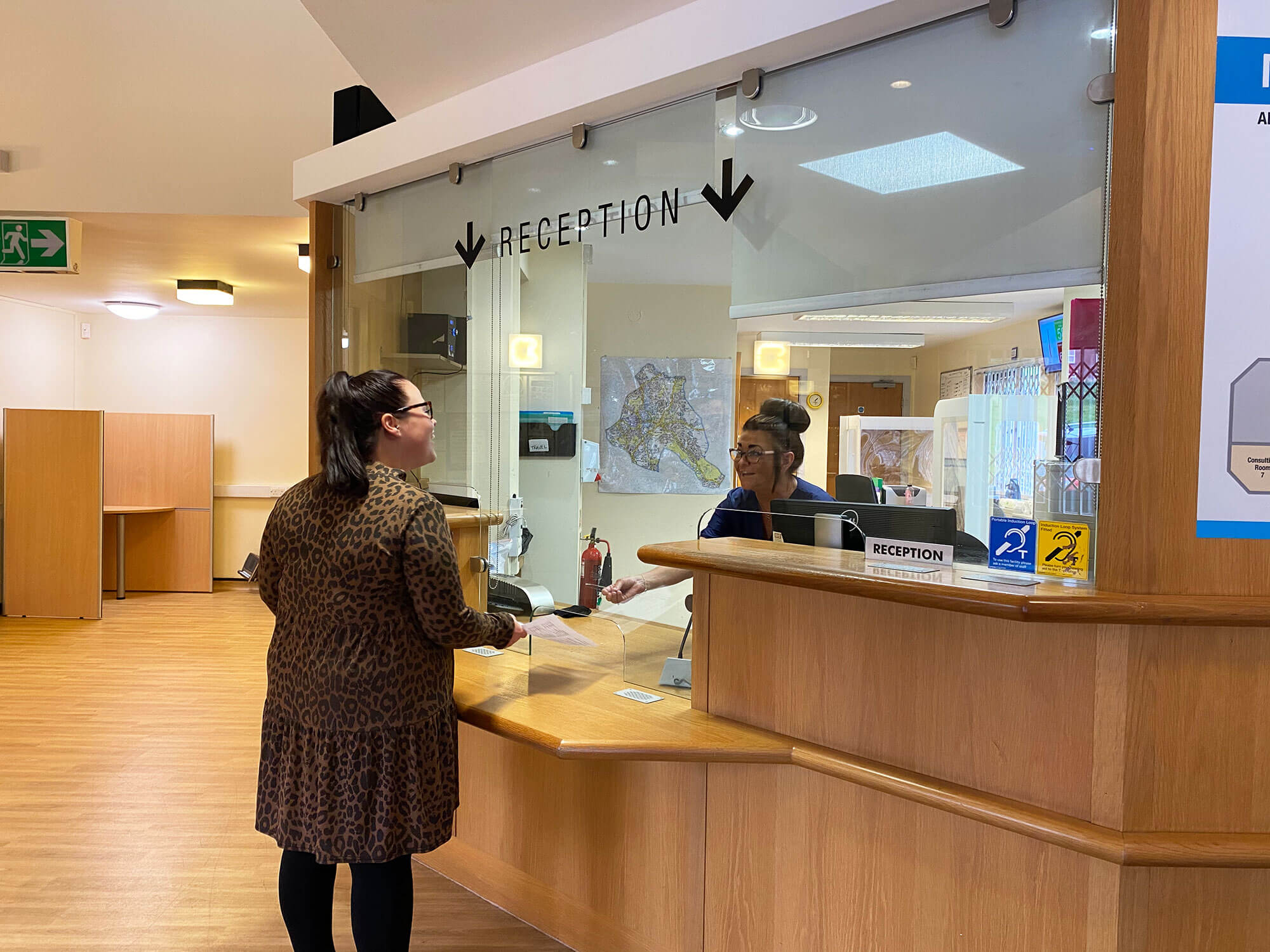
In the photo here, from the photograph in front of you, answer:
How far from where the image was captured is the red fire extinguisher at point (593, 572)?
3.01 meters

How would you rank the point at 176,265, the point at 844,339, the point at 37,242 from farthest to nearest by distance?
the point at 176,265 < the point at 37,242 < the point at 844,339

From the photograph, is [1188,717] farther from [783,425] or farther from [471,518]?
[471,518]

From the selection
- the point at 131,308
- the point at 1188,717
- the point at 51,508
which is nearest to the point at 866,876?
the point at 1188,717

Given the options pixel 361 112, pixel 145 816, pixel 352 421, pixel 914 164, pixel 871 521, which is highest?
pixel 361 112

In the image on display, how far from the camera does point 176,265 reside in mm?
6699

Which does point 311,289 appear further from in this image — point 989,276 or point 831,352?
point 989,276

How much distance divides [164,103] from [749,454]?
4425 millimetres

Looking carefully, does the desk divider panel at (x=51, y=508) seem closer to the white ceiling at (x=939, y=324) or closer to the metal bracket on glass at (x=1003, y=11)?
the white ceiling at (x=939, y=324)

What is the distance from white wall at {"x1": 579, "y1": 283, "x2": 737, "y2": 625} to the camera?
2.68m

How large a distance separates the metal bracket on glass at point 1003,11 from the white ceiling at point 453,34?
0.92 meters

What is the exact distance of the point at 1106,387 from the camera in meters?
1.71

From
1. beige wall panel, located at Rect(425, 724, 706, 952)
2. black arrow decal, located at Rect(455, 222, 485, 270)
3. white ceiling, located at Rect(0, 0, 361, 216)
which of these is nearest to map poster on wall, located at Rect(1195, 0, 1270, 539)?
beige wall panel, located at Rect(425, 724, 706, 952)

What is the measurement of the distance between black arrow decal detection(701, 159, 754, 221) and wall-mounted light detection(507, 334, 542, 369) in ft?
2.93

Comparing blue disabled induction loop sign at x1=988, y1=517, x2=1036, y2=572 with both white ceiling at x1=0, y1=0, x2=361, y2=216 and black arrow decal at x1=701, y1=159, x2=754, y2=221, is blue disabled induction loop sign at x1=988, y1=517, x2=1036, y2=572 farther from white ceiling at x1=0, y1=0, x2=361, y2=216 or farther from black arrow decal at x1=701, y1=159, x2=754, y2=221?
white ceiling at x1=0, y1=0, x2=361, y2=216
